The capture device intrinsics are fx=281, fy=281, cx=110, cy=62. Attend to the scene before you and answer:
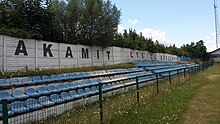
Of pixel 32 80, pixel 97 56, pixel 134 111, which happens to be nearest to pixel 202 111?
pixel 134 111

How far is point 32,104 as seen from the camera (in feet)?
25.1

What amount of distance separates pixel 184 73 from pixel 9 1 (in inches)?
520

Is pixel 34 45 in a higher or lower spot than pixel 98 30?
lower

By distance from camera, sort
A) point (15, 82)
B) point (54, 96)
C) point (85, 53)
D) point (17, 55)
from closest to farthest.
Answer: point (54, 96), point (15, 82), point (17, 55), point (85, 53)

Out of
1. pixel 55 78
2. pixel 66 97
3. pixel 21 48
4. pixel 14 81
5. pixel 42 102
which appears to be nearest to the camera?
pixel 42 102

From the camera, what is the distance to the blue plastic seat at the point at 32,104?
7.41 metres

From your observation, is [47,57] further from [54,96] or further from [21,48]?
[54,96]

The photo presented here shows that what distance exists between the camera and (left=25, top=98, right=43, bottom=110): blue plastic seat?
741cm

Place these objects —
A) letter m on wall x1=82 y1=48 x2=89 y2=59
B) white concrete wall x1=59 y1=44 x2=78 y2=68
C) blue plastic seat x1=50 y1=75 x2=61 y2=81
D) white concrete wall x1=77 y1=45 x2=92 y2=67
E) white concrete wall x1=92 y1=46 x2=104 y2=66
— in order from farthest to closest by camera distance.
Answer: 1. white concrete wall x1=92 y1=46 x2=104 y2=66
2. letter m on wall x1=82 y1=48 x2=89 y2=59
3. white concrete wall x1=77 y1=45 x2=92 y2=67
4. white concrete wall x1=59 y1=44 x2=78 y2=68
5. blue plastic seat x1=50 y1=75 x2=61 y2=81

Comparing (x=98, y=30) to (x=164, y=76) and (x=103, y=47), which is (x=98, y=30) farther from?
(x=164, y=76)

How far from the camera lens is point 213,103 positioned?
10.7m

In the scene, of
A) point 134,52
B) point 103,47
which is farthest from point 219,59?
point 103,47

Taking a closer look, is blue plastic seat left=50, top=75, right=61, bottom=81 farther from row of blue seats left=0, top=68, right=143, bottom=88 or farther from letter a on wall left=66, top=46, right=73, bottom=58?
letter a on wall left=66, top=46, right=73, bottom=58

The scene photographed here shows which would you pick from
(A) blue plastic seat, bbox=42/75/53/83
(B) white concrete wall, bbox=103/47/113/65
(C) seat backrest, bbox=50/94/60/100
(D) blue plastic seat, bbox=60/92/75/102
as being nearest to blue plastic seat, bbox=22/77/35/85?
(A) blue plastic seat, bbox=42/75/53/83
